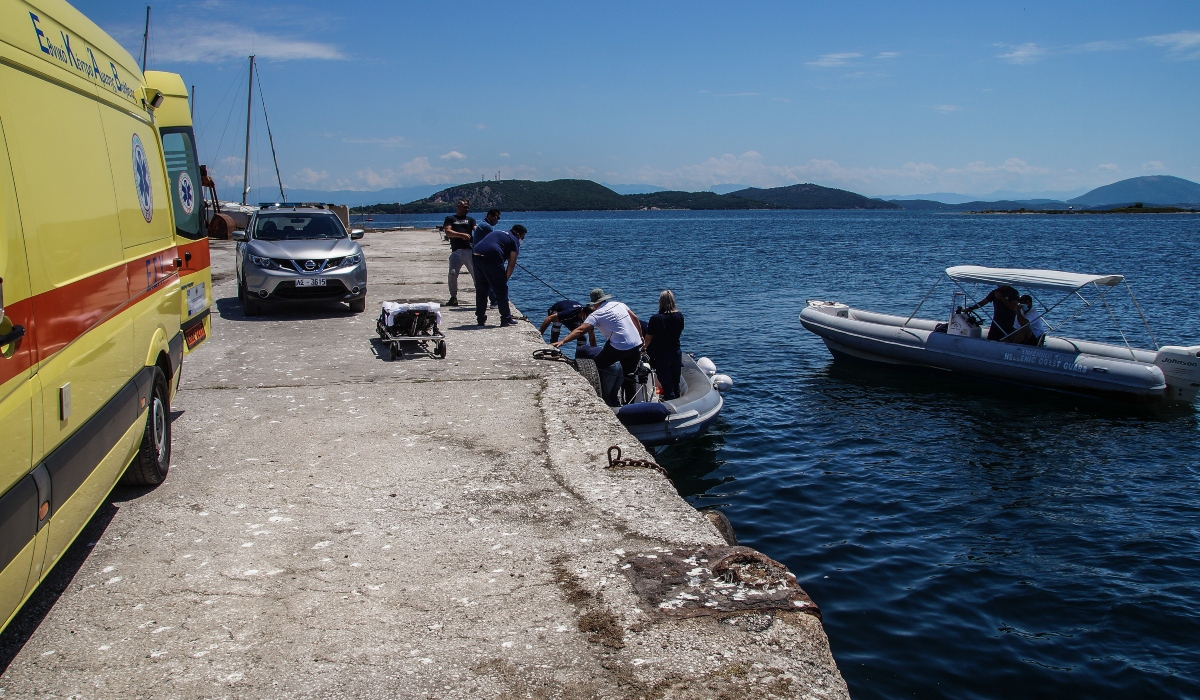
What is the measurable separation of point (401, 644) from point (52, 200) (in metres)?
2.34

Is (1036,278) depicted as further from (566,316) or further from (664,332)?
(566,316)

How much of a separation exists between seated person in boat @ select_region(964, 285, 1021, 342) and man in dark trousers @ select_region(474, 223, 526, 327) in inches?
322

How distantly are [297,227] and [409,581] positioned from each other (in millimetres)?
10517

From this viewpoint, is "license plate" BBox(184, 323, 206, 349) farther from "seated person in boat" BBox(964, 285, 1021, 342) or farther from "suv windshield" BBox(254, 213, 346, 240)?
"seated person in boat" BBox(964, 285, 1021, 342)

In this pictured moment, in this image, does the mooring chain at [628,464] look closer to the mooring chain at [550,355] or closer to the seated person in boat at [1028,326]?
the mooring chain at [550,355]

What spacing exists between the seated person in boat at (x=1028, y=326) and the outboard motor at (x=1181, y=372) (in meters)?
1.73

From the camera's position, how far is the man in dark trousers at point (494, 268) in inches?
457

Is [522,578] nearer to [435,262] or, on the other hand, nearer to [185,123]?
[185,123]

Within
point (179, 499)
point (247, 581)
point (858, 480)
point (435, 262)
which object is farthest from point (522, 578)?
point (435, 262)

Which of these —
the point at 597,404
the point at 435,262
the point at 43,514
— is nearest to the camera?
the point at 43,514

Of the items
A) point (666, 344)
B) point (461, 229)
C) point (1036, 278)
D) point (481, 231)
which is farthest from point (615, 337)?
point (1036, 278)

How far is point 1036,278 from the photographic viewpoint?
530 inches

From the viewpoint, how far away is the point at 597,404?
7.30 m

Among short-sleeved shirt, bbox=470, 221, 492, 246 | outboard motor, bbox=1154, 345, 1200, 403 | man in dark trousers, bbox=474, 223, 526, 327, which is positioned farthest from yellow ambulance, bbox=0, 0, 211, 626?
outboard motor, bbox=1154, 345, 1200, 403
